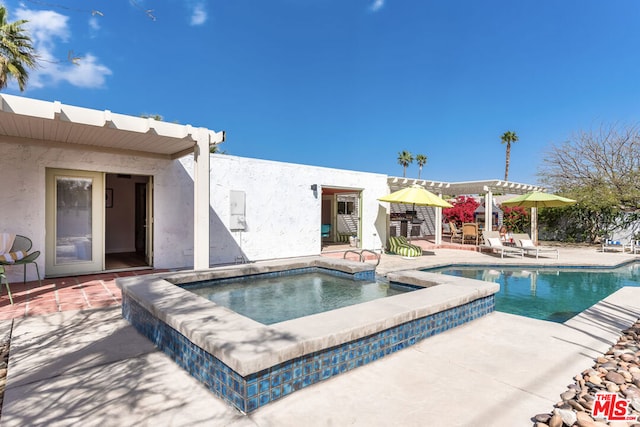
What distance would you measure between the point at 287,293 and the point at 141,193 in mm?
7863

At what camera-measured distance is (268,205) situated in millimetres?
10383

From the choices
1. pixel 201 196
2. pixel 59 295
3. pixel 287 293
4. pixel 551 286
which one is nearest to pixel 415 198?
pixel 551 286

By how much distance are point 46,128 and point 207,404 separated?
6031 millimetres

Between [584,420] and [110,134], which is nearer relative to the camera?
[584,420]

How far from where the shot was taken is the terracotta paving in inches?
195

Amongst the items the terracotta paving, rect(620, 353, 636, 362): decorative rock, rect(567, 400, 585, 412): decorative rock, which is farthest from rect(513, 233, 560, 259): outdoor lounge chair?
the terracotta paving

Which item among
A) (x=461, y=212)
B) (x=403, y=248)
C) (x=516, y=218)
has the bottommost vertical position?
(x=403, y=248)

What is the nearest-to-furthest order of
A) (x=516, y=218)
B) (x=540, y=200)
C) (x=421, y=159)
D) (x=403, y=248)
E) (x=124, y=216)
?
1. (x=124, y=216)
2. (x=403, y=248)
3. (x=540, y=200)
4. (x=516, y=218)
5. (x=421, y=159)

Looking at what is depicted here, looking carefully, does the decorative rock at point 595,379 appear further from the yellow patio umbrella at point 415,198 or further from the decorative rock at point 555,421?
the yellow patio umbrella at point 415,198

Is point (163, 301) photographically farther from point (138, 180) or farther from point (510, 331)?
point (138, 180)

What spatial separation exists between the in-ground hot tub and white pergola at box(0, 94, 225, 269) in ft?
7.24

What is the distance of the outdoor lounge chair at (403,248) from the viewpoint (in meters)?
12.4

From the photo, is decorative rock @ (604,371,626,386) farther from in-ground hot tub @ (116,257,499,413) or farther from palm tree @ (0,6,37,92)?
palm tree @ (0,6,37,92)

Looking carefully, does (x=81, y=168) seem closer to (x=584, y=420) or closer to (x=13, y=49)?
(x=584, y=420)
